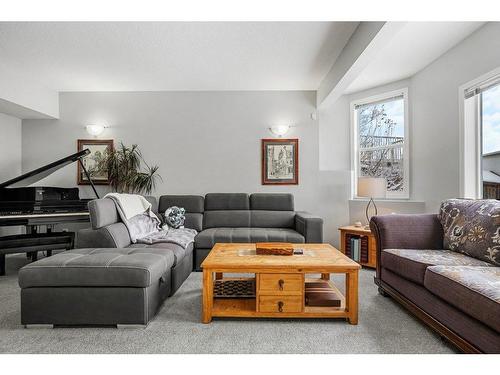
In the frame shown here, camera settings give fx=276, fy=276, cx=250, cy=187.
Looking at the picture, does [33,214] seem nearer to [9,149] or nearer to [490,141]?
[9,149]

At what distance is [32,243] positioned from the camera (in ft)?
10.3

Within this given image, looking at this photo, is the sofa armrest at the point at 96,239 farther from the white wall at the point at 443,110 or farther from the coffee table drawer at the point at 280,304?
the white wall at the point at 443,110

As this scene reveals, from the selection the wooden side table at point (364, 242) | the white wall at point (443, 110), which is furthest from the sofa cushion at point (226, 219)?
the white wall at point (443, 110)

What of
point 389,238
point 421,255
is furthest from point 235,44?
point 421,255

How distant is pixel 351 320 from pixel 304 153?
285cm

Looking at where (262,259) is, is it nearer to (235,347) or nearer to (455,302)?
(235,347)

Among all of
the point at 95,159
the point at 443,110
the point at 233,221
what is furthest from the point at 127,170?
the point at 443,110

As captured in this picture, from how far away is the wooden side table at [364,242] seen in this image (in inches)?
132

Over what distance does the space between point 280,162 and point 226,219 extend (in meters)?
1.26

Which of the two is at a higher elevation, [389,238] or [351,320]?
[389,238]

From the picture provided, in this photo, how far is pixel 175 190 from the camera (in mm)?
4363

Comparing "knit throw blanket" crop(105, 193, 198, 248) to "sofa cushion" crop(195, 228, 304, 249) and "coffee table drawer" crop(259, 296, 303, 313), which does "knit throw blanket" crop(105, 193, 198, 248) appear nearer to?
"sofa cushion" crop(195, 228, 304, 249)

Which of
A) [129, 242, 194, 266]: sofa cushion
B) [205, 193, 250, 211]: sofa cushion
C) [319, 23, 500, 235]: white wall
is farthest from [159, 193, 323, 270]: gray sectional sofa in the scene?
[319, 23, 500, 235]: white wall

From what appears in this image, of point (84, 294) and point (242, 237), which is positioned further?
point (242, 237)
